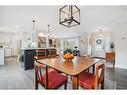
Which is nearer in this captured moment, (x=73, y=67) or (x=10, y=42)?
(x=73, y=67)

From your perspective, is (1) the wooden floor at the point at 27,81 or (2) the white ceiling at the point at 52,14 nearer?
(1) the wooden floor at the point at 27,81

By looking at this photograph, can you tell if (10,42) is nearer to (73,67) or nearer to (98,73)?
(73,67)

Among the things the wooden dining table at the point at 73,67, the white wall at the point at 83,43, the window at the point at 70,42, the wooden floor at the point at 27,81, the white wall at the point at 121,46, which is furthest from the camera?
the window at the point at 70,42

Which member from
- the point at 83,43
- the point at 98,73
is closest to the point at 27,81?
the point at 98,73

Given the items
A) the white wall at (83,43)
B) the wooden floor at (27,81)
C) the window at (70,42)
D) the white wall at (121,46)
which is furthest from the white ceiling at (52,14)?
the window at (70,42)

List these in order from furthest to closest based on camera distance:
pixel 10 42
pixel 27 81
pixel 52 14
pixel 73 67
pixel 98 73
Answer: pixel 10 42 < pixel 52 14 < pixel 27 81 < pixel 73 67 < pixel 98 73

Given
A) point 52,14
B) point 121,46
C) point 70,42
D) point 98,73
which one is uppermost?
point 52,14

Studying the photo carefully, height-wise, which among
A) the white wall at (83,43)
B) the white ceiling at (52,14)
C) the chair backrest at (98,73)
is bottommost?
the chair backrest at (98,73)

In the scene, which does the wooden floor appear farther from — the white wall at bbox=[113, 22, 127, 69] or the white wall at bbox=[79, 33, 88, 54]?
the white wall at bbox=[79, 33, 88, 54]

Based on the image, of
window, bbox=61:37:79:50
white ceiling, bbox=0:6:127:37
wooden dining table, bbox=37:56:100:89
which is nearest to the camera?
wooden dining table, bbox=37:56:100:89

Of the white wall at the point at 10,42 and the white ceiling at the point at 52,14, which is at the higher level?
the white ceiling at the point at 52,14

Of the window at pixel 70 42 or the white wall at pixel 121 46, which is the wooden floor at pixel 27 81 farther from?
the window at pixel 70 42

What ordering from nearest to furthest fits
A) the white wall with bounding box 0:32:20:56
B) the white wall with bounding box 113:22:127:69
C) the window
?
1. the white wall with bounding box 113:22:127:69
2. the white wall with bounding box 0:32:20:56
3. the window

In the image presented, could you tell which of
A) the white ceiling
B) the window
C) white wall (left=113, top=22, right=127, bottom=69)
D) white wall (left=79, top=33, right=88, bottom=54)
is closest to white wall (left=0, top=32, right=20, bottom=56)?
the white ceiling
